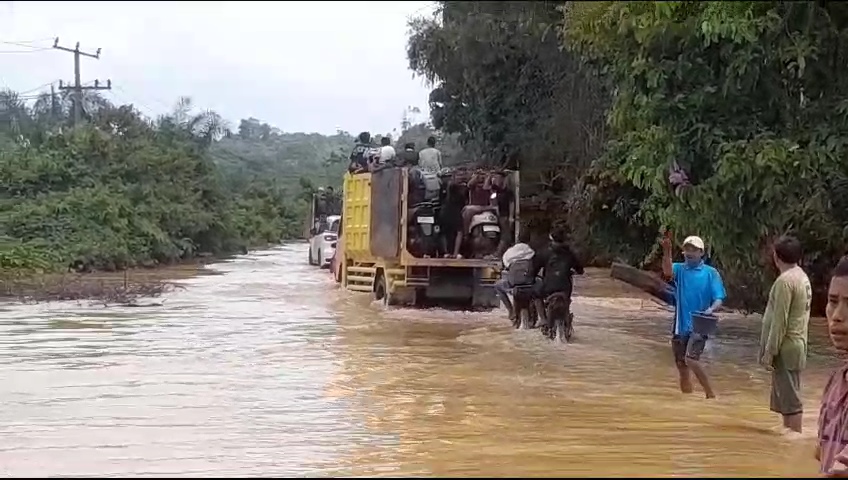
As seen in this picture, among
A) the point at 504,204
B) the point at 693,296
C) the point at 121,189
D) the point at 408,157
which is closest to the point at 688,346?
the point at 693,296

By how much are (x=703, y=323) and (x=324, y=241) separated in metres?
24.2

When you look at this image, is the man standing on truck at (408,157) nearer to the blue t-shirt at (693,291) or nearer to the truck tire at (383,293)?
the truck tire at (383,293)

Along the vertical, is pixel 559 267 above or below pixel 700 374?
above

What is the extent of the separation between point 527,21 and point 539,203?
12342 millimetres

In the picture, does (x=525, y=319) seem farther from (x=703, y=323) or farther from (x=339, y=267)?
(x=339, y=267)

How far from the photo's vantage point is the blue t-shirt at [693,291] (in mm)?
9891

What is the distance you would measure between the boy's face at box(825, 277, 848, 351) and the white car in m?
26.6

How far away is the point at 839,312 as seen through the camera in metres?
5.40

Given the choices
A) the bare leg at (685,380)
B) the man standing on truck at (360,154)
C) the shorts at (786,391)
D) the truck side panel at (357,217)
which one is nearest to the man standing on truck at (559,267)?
the bare leg at (685,380)

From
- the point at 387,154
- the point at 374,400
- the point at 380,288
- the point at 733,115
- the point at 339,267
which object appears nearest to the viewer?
the point at 374,400

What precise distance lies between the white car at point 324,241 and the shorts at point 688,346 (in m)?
22.0

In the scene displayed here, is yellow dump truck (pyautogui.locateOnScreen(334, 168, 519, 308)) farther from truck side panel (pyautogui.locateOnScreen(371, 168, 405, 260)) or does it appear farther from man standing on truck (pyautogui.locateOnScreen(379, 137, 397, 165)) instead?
man standing on truck (pyautogui.locateOnScreen(379, 137, 397, 165))

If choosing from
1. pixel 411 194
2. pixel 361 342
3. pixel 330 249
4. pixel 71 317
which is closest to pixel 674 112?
pixel 361 342

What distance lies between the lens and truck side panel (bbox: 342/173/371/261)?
1966 cm
